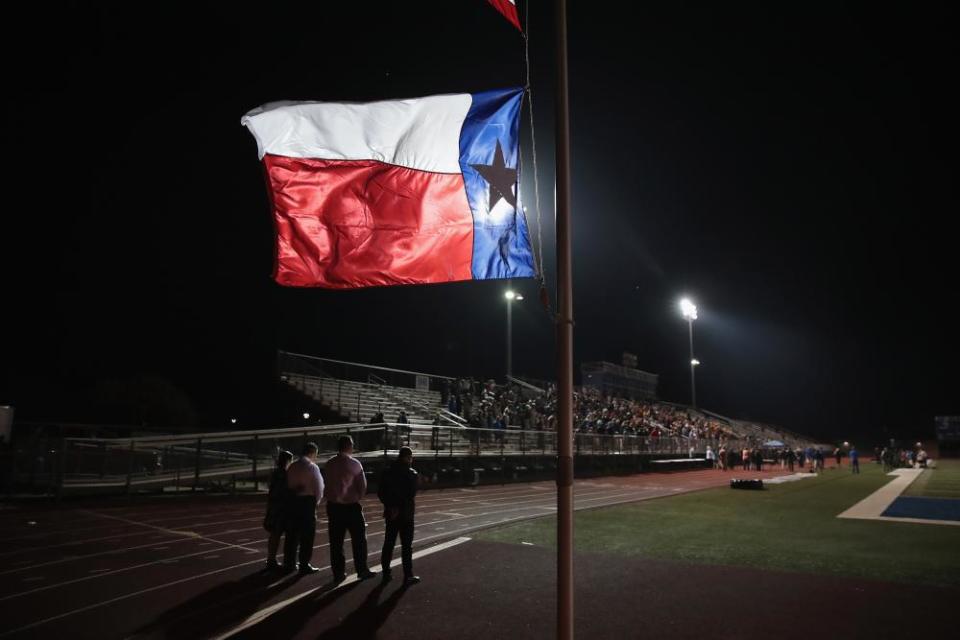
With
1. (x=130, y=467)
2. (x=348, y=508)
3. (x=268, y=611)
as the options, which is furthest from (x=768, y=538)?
(x=130, y=467)

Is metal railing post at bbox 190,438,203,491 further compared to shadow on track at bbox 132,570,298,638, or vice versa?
metal railing post at bbox 190,438,203,491

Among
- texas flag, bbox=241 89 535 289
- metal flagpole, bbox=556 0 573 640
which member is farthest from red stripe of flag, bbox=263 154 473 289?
metal flagpole, bbox=556 0 573 640

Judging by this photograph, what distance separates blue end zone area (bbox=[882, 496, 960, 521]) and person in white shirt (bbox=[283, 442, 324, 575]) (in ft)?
45.7

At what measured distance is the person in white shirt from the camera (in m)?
8.66

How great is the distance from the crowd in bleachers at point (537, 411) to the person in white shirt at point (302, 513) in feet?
68.1

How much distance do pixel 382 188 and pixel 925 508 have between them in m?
18.2

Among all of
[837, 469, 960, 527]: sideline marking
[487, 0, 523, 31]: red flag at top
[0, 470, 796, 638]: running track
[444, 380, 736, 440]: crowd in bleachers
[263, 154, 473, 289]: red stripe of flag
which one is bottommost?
[837, 469, 960, 527]: sideline marking

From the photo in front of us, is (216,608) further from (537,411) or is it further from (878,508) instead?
(537,411)

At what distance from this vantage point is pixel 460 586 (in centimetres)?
784

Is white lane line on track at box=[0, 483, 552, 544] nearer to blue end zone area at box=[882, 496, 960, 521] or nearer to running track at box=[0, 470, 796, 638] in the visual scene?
running track at box=[0, 470, 796, 638]

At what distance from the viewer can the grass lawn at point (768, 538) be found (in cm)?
913

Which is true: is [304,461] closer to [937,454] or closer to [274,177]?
[274,177]

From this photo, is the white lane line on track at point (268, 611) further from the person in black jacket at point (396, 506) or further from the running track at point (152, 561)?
the person in black jacket at point (396, 506)

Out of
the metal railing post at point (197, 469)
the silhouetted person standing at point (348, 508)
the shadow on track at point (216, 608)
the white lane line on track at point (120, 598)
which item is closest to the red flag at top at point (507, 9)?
A: the silhouetted person standing at point (348, 508)
